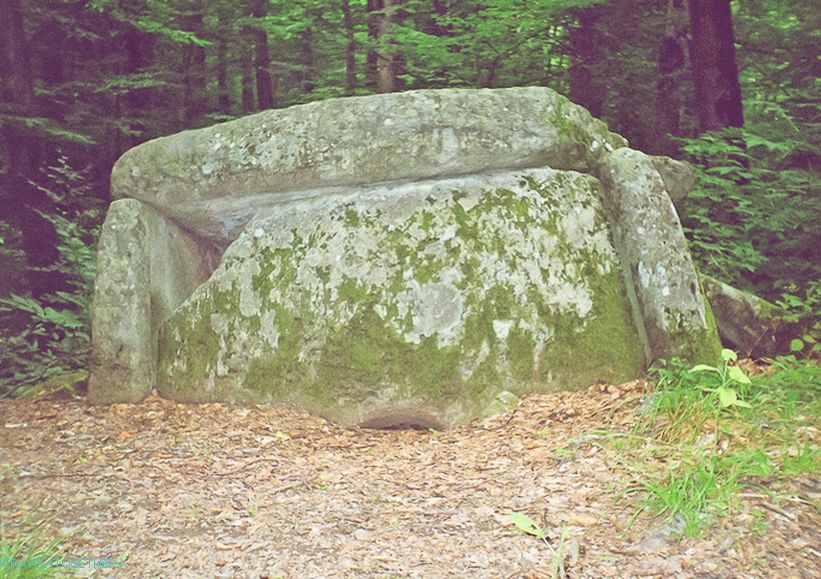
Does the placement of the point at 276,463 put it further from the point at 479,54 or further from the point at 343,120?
the point at 479,54

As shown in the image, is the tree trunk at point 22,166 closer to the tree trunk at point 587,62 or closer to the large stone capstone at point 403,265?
the large stone capstone at point 403,265

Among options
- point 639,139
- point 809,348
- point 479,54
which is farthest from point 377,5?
point 809,348

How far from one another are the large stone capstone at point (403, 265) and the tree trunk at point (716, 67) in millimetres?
2679

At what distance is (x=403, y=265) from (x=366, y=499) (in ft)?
5.00

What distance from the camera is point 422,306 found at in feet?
13.3

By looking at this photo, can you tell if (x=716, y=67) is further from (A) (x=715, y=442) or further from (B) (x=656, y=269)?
(A) (x=715, y=442)

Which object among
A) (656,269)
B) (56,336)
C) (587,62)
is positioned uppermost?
(587,62)

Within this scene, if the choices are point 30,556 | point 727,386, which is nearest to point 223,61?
point 727,386

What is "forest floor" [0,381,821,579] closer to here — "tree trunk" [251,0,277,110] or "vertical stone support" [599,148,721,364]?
"vertical stone support" [599,148,721,364]

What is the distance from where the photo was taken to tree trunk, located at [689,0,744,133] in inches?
261

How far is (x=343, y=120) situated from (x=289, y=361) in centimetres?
152

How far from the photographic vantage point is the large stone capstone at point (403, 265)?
4023 millimetres

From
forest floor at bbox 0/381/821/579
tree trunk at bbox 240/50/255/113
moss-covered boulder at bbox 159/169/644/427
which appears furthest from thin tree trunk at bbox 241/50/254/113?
forest floor at bbox 0/381/821/579

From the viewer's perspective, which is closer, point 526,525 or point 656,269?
point 526,525
